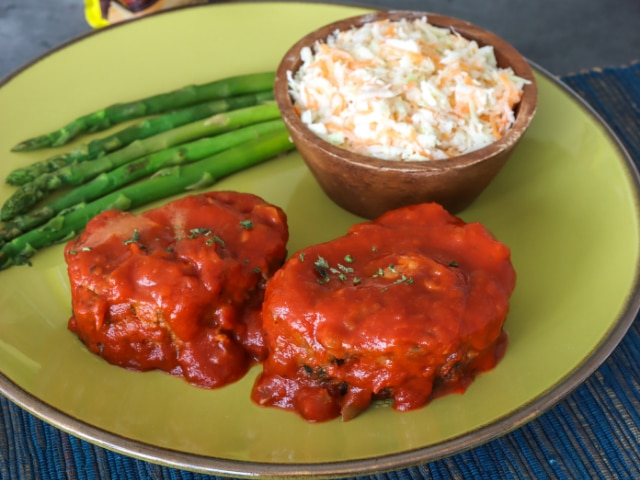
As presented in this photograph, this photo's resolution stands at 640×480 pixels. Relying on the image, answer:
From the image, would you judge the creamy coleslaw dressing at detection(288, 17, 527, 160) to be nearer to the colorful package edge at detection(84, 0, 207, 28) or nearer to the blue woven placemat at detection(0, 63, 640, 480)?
the blue woven placemat at detection(0, 63, 640, 480)

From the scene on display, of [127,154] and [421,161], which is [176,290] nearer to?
[421,161]

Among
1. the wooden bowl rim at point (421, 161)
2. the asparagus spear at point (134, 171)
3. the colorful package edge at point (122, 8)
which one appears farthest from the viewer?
the colorful package edge at point (122, 8)

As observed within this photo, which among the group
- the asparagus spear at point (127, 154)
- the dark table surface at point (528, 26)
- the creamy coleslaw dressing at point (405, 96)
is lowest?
the dark table surface at point (528, 26)

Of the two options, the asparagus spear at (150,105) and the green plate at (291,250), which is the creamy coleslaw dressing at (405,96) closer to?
the green plate at (291,250)

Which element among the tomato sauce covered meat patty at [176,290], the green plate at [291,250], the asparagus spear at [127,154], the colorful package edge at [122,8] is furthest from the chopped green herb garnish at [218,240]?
the colorful package edge at [122,8]

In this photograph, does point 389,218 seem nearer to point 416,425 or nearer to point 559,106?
point 416,425

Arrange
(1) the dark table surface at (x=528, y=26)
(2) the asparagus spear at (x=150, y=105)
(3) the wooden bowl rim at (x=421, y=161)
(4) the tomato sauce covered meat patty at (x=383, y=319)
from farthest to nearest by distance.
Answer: (1) the dark table surface at (x=528, y=26) < (2) the asparagus spear at (x=150, y=105) < (3) the wooden bowl rim at (x=421, y=161) < (4) the tomato sauce covered meat patty at (x=383, y=319)

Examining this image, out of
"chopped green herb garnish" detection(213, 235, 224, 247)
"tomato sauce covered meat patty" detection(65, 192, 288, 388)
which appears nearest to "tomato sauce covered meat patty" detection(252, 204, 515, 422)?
"tomato sauce covered meat patty" detection(65, 192, 288, 388)

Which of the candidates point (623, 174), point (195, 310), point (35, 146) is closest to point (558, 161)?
point (623, 174)
